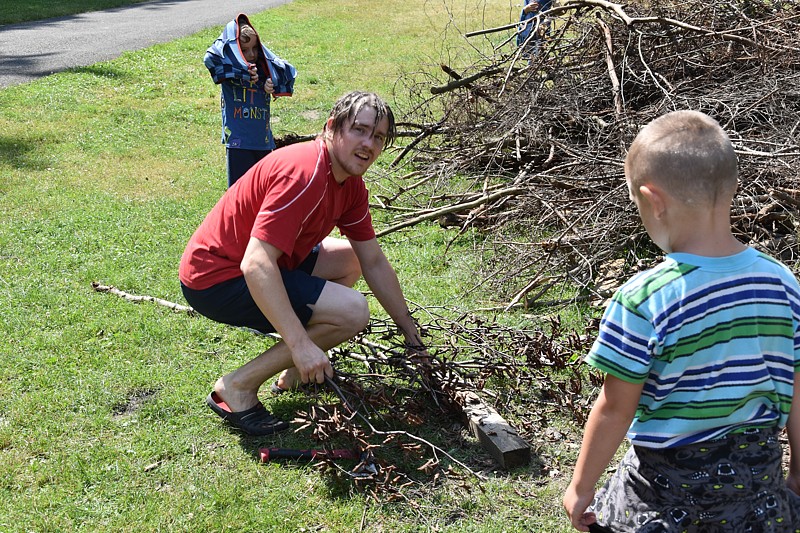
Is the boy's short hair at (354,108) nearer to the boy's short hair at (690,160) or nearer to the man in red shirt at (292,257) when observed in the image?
the man in red shirt at (292,257)

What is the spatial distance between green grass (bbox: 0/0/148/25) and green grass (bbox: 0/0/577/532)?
9576 mm

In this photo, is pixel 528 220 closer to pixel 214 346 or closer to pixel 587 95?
pixel 587 95

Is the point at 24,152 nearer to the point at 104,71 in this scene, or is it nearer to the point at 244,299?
the point at 104,71

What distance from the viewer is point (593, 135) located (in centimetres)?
613

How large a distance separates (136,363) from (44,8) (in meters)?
17.7

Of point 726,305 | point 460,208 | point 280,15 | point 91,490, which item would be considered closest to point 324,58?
point 280,15

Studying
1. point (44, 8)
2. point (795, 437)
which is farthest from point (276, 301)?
point (44, 8)

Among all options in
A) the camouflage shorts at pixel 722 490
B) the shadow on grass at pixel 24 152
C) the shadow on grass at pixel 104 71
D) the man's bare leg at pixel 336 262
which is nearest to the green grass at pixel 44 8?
the shadow on grass at pixel 104 71

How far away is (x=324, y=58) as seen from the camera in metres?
14.1

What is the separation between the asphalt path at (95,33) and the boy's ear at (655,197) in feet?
35.4

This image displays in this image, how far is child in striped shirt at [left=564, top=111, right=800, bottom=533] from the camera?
1744 millimetres

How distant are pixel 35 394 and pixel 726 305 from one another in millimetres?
2995

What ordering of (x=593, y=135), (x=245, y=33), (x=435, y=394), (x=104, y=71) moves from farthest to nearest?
(x=104, y=71)
(x=593, y=135)
(x=245, y=33)
(x=435, y=394)

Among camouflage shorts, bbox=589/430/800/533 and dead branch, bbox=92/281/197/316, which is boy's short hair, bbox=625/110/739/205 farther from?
dead branch, bbox=92/281/197/316
